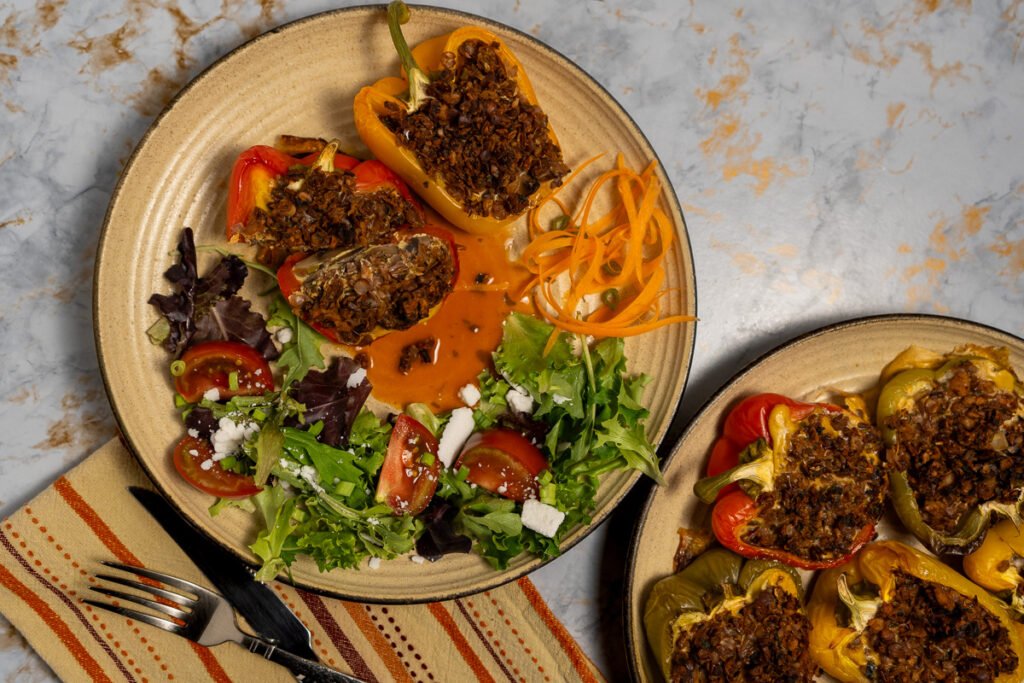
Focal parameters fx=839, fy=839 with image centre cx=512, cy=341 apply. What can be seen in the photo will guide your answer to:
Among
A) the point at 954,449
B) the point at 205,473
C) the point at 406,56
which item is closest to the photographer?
the point at 406,56

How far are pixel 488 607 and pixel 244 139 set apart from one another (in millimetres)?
1957

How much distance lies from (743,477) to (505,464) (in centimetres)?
83

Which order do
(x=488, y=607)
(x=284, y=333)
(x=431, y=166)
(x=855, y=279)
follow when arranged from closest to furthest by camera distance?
(x=431, y=166) < (x=284, y=333) < (x=488, y=607) < (x=855, y=279)

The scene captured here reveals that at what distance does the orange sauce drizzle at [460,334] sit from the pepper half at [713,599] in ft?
3.45

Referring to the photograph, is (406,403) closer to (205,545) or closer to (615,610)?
(205,545)

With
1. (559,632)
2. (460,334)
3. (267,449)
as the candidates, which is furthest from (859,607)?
(267,449)

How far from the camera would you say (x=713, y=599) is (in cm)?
301

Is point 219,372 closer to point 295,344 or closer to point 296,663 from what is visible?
point 295,344

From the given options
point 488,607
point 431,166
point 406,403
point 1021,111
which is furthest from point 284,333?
point 1021,111

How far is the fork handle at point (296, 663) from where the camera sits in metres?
3.08

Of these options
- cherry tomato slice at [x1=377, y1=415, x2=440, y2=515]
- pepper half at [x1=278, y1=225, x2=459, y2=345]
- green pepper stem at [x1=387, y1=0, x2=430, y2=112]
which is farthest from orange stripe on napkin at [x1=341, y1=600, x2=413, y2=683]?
green pepper stem at [x1=387, y1=0, x2=430, y2=112]

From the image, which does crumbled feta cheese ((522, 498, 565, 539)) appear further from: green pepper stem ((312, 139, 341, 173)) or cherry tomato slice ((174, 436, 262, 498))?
green pepper stem ((312, 139, 341, 173))

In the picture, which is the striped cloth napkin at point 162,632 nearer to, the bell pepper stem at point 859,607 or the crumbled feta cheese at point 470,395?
the crumbled feta cheese at point 470,395

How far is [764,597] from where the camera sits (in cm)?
299
